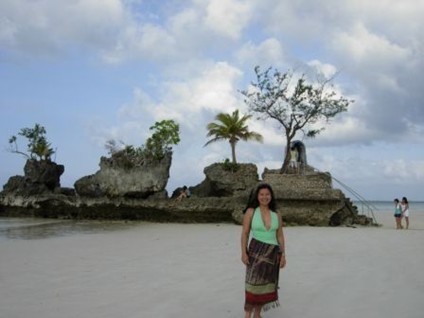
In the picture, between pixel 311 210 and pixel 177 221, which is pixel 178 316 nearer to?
pixel 311 210

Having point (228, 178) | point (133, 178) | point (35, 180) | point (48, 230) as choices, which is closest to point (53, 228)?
point (48, 230)

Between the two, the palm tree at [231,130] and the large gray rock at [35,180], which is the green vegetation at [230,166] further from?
the large gray rock at [35,180]

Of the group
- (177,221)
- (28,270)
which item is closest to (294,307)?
(28,270)

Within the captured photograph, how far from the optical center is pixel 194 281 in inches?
286

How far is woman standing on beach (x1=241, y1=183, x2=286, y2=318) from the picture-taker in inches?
195

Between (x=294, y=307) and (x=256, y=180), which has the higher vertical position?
(x=256, y=180)

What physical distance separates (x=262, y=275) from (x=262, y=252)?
0.79 ft

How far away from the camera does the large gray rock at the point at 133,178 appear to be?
24344 millimetres

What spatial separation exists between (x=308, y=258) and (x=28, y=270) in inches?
215

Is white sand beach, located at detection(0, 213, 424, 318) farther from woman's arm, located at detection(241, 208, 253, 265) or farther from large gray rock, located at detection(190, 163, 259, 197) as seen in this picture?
large gray rock, located at detection(190, 163, 259, 197)

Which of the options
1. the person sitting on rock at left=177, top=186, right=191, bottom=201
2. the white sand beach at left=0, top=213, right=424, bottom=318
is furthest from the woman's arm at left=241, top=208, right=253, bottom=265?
the person sitting on rock at left=177, top=186, right=191, bottom=201

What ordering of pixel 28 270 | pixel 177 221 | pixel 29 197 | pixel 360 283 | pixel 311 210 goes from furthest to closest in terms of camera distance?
pixel 29 197 < pixel 177 221 < pixel 311 210 < pixel 28 270 < pixel 360 283

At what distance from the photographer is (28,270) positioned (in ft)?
27.5

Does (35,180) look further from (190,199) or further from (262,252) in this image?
(262,252)
